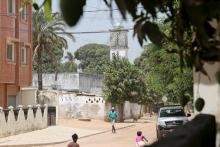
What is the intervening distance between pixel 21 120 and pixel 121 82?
1964 centimetres

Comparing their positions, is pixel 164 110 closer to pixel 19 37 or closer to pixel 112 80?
pixel 19 37

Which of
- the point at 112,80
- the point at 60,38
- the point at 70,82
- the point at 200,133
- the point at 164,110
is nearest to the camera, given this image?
the point at 200,133

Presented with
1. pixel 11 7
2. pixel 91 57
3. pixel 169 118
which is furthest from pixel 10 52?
pixel 91 57

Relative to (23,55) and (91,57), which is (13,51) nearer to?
(23,55)

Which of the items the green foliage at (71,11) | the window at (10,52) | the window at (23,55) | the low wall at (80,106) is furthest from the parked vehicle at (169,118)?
the green foliage at (71,11)

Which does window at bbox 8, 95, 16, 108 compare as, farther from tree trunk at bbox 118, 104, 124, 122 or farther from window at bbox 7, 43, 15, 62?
tree trunk at bbox 118, 104, 124, 122

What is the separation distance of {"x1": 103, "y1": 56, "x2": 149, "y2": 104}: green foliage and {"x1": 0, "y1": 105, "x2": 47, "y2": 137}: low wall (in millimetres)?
14378

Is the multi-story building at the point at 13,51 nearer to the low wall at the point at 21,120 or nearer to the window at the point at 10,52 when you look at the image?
the window at the point at 10,52

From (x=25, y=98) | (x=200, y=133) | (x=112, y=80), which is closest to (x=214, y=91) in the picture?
(x=200, y=133)

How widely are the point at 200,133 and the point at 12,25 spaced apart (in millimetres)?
35084

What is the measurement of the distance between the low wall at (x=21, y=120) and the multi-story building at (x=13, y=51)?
9.41ft

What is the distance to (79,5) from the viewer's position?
6.07 feet

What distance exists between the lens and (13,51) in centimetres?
3738

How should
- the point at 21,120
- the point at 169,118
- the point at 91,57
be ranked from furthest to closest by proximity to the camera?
1. the point at 91,57
2. the point at 21,120
3. the point at 169,118
